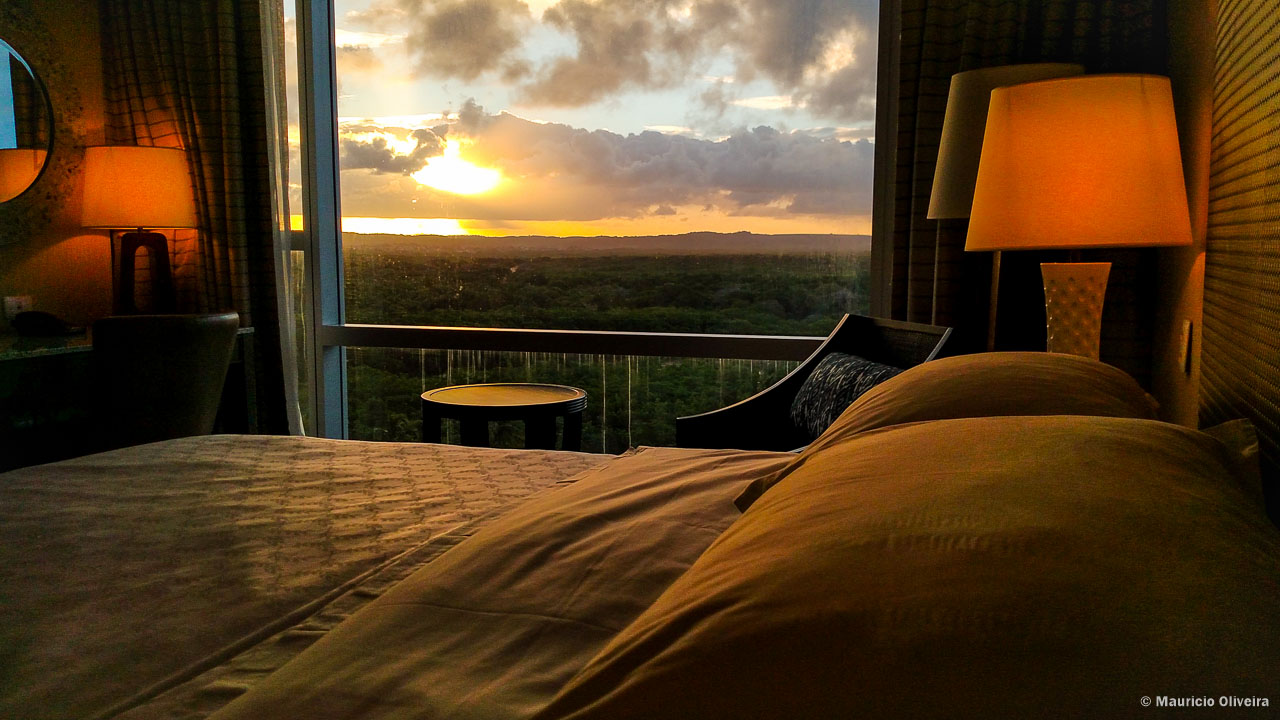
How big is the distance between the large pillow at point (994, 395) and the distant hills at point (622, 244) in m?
2.18

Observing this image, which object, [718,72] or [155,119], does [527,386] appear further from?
[155,119]

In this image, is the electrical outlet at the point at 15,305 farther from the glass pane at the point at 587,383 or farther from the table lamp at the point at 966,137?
the table lamp at the point at 966,137

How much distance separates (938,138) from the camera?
2.80m

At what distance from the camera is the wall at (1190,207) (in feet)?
5.15

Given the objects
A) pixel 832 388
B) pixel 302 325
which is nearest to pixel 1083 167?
pixel 832 388

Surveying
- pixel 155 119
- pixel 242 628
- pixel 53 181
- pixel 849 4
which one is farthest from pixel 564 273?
pixel 242 628

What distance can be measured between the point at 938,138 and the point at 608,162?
141 cm

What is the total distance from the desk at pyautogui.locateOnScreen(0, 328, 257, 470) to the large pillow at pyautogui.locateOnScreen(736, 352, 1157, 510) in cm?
301

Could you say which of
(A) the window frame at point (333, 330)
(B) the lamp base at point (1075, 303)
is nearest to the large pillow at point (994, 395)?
(B) the lamp base at point (1075, 303)

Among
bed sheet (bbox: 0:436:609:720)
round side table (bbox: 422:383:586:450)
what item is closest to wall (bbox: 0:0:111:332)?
round side table (bbox: 422:383:586:450)

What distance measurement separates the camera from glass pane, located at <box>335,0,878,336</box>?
3309 mm

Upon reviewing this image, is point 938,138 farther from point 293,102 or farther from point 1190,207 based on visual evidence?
point 293,102

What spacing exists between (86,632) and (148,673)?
0.50 ft

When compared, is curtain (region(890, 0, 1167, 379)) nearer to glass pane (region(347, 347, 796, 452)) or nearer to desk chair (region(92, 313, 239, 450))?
glass pane (region(347, 347, 796, 452))
